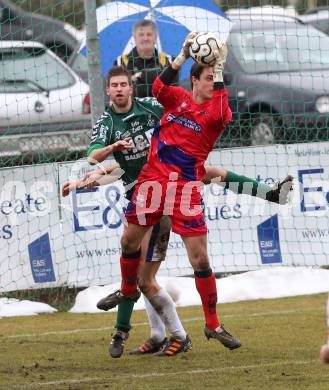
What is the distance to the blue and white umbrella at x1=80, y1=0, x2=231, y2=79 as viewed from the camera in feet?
38.8

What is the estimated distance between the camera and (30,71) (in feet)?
44.1

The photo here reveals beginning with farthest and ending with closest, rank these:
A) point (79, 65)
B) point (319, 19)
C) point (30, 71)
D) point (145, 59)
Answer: point (319, 19) → point (79, 65) → point (30, 71) → point (145, 59)

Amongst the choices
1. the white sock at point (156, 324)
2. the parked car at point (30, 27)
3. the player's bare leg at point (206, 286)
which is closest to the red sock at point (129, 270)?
the white sock at point (156, 324)

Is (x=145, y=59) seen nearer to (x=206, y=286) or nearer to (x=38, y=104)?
(x=38, y=104)

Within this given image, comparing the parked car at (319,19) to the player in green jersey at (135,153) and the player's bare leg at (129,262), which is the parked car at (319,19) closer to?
the player in green jersey at (135,153)

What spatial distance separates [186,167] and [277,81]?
19.5 ft

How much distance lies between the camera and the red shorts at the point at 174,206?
25.7 feet

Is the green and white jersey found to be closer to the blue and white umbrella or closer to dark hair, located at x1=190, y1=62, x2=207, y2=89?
dark hair, located at x1=190, y1=62, x2=207, y2=89

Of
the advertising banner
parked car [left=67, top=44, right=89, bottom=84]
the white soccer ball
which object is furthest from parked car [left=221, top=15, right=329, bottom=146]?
the white soccer ball

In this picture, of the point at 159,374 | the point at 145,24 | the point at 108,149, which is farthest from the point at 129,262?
the point at 145,24

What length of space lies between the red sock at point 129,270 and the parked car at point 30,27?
3977 mm

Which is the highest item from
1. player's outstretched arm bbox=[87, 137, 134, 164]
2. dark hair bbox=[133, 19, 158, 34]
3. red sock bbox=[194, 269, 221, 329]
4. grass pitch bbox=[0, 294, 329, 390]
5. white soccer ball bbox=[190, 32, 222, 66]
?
dark hair bbox=[133, 19, 158, 34]

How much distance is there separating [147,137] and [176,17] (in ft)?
12.6

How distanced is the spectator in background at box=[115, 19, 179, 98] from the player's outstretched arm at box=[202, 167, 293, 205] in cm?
285
